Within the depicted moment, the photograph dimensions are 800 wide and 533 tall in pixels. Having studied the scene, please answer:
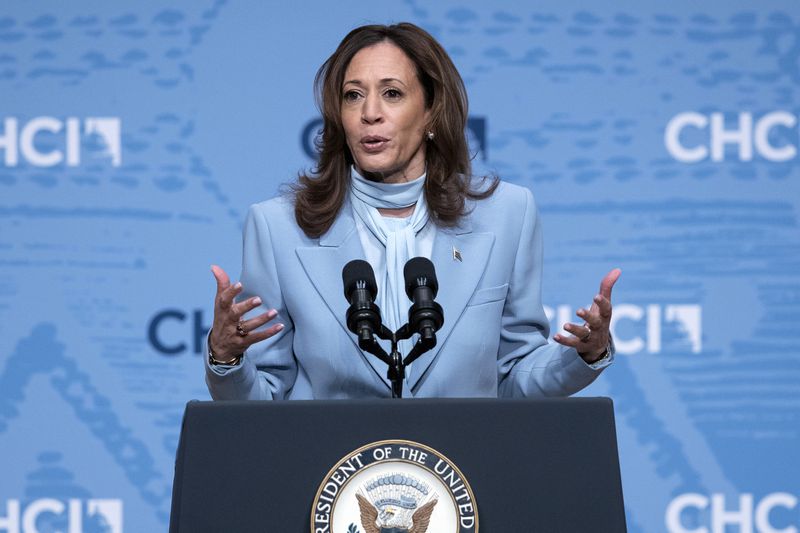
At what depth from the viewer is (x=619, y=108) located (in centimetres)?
319

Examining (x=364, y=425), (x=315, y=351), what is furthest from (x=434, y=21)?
(x=364, y=425)

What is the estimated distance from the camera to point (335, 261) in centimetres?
195

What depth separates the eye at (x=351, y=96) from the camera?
80.4 inches

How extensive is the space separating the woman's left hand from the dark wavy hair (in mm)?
403

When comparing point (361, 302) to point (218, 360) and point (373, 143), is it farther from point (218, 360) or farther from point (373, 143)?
point (373, 143)

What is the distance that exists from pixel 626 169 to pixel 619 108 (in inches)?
6.8

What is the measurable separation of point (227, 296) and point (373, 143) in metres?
0.53

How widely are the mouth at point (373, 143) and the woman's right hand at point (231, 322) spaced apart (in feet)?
1.43

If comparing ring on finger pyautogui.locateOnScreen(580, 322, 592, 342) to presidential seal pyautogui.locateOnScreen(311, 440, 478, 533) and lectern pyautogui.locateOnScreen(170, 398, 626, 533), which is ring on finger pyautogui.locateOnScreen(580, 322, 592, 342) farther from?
presidential seal pyautogui.locateOnScreen(311, 440, 478, 533)

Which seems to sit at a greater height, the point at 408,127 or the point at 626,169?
the point at 626,169

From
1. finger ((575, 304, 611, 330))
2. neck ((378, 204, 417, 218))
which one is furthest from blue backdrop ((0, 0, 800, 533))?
finger ((575, 304, 611, 330))

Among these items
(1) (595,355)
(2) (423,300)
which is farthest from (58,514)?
(2) (423,300)

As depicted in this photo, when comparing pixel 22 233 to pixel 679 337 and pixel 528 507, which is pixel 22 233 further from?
pixel 528 507

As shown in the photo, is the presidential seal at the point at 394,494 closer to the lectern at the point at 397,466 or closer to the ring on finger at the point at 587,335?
the lectern at the point at 397,466
